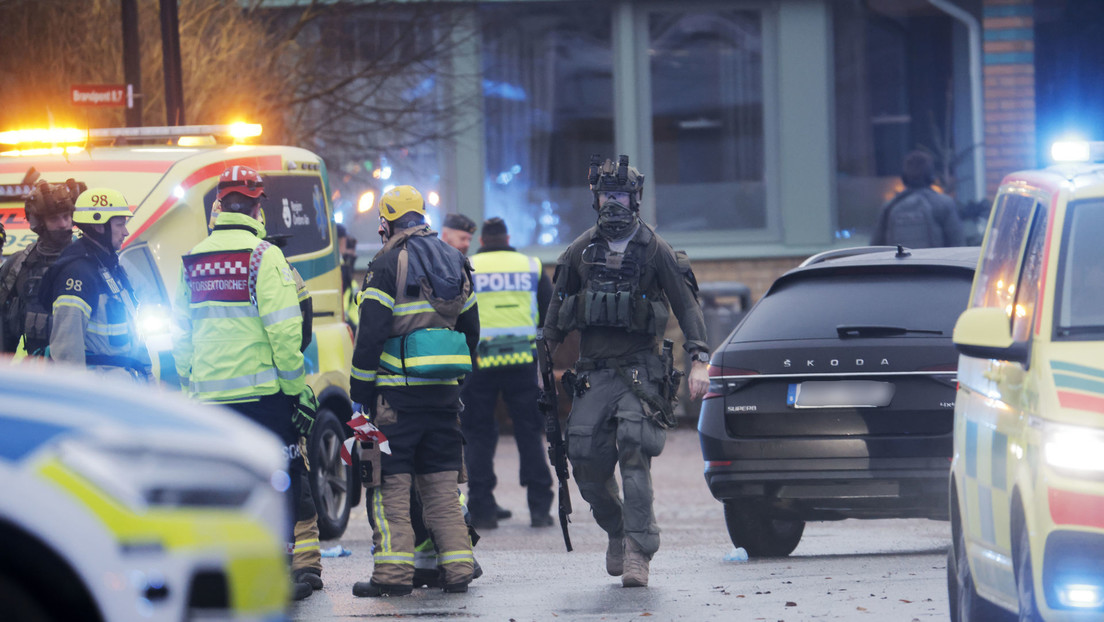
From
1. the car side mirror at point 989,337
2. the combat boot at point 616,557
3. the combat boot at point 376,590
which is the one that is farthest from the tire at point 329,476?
the car side mirror at point 989,337

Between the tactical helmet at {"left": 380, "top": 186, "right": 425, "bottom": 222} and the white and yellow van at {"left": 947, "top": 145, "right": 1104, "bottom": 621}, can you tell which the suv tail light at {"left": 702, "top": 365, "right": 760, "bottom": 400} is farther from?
the white and yellow van at {"left": 947, "top": 145, "right": 1104, "bottom": 621}

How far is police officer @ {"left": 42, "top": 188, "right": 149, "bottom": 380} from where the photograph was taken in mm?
8031

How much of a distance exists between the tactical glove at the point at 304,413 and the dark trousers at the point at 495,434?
10.6ft

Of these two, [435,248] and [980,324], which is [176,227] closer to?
[435,248]

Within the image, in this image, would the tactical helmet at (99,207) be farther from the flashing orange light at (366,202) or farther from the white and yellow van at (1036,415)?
the flashing orange light at (366,202)

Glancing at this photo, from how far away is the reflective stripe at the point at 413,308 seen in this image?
807 cm

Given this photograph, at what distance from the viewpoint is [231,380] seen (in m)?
7.72

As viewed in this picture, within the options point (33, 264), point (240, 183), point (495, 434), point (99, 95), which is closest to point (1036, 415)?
point (240, 183)

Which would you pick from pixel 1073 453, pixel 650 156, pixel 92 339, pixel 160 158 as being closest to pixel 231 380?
pixel 92 339

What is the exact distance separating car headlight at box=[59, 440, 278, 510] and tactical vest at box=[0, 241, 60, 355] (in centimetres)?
522

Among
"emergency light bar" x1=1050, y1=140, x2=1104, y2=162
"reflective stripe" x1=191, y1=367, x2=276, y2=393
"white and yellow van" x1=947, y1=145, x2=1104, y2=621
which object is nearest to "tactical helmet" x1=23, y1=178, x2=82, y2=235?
"reflective stripe" x1=191, y1=367, x2=276, y2=393

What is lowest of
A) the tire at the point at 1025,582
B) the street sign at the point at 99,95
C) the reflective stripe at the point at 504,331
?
the tire at the point at 1025,582

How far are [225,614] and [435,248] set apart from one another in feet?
15.7

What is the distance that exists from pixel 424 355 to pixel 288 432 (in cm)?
70
